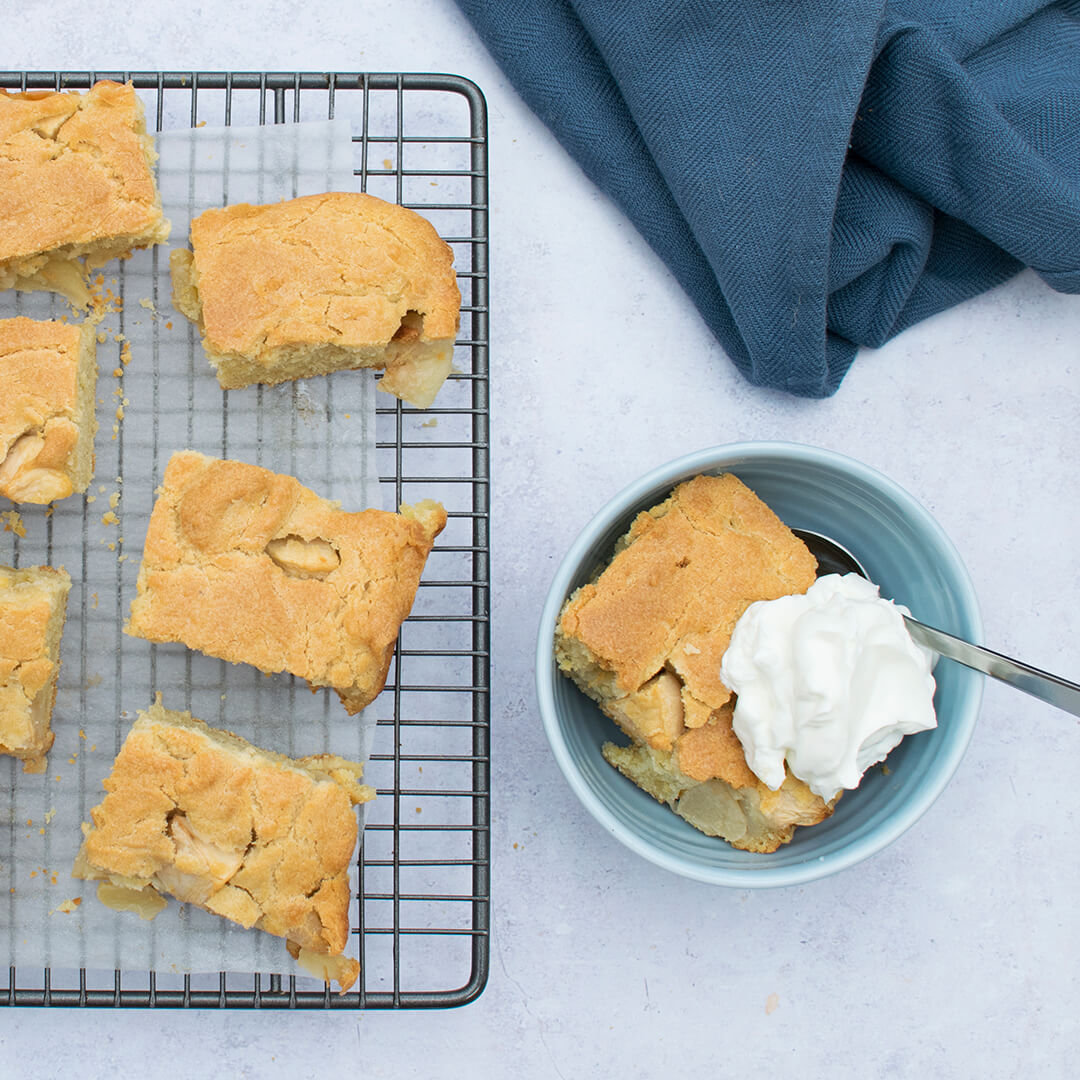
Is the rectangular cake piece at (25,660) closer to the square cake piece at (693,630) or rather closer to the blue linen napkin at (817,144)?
the square cake piece at (693,630)

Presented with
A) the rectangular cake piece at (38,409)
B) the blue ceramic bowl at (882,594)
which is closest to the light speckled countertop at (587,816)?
the blue ceramic bowl at (882,594)

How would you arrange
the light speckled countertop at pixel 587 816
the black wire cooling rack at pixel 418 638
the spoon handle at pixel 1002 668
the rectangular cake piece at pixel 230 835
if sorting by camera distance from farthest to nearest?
the light speckled countertop at pixel 587 816
the black wire cooling rack at pixel 418 638
the rectangular cake piece at pixel 230 835
the spoon handle at pixel 1002 668

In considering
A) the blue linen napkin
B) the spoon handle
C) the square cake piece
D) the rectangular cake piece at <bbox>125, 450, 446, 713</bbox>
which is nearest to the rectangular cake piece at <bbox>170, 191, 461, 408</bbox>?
the rectangular cake piece at <bbox>125, 450, 446, 713</bbox>

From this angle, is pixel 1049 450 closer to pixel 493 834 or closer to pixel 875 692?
pixel 875 692

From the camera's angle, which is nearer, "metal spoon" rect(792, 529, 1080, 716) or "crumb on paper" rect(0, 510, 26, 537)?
"metal spoon" rect(792, 529, 1080, 716)

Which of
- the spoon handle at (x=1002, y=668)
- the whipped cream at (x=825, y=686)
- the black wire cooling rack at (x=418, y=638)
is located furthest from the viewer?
the black wire cooling rack at (x=418, y=638)

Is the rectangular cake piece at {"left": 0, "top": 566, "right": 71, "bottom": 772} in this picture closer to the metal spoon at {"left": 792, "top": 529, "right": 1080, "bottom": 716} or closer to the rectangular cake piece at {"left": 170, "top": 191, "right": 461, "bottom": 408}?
the rectangular cake piece at {"left": 170, "top": 191, "right": 461, "bottom": 408}

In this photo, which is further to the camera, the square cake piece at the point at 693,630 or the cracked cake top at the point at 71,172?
the cracked cake top at the point at 71,172
